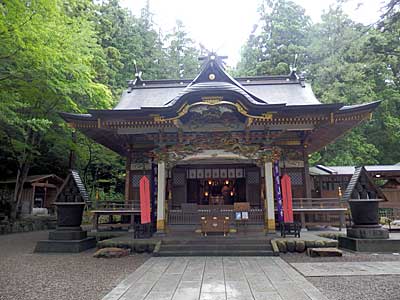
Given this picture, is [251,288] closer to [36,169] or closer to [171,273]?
[171,273]

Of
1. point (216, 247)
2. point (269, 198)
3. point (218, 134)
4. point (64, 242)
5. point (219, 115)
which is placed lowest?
point (216, 247)

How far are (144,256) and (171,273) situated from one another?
88.5 inches

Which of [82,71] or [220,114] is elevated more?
[82,71]

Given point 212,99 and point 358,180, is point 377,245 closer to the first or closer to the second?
point 358,180

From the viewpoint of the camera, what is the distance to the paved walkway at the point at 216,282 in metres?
4.10

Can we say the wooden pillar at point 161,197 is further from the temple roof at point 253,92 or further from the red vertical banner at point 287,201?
the red vertical banner at point 287,201

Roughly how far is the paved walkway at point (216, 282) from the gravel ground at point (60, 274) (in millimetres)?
377

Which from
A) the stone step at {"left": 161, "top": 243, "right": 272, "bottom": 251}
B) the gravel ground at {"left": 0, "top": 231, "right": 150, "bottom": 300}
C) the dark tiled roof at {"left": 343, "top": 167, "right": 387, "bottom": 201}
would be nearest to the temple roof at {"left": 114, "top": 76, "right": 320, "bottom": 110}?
the dark tiled roof at {"left": 343, "top": 167, "right": 387, "bottom": 201}

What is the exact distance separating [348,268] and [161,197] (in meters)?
5.63

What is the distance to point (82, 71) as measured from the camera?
1105cm

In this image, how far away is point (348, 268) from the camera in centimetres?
569

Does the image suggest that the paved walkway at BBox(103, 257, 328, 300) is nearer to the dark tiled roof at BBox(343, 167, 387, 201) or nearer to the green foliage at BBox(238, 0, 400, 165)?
the dark tiled roof at BBox(343, 167, 387, 201)

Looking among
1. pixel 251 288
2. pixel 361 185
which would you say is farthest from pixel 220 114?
pixel 251 288

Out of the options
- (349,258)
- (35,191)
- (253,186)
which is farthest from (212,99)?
(35,191)
